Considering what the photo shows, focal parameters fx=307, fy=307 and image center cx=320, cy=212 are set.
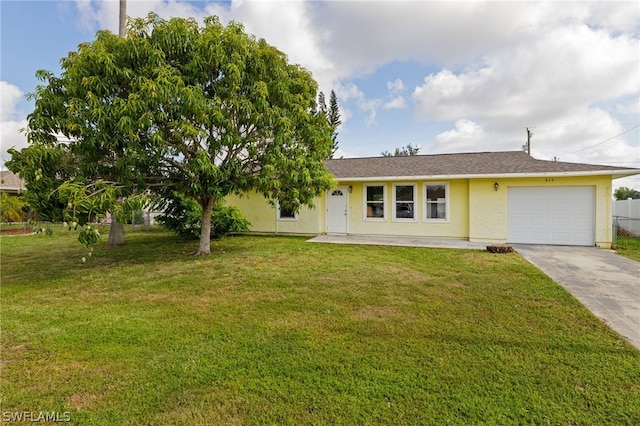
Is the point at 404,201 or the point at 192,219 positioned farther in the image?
the point at 404,201

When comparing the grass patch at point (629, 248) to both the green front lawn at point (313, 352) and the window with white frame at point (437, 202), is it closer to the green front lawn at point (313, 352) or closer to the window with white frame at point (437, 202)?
the window with white frame at point (437, 202)

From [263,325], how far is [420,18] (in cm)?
1002

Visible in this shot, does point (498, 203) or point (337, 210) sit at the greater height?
point (498, 203)

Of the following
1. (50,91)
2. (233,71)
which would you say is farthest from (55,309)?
(233,71)

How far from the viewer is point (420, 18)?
9469 mm

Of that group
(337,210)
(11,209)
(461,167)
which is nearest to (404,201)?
(461,167)

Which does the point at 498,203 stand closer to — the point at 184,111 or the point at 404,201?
the point at 404,201

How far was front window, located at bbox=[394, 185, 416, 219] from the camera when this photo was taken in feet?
40.3

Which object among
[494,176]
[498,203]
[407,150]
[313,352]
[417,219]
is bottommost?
[313,352]

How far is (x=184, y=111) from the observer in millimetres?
6746

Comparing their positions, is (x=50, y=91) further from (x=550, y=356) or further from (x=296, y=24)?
(x=550, y=356)

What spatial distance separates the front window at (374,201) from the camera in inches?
501

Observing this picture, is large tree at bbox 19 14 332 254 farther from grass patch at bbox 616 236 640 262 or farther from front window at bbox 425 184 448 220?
grass patch at bbox 616 236 640 262

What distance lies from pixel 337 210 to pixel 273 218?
3010 millimetres
